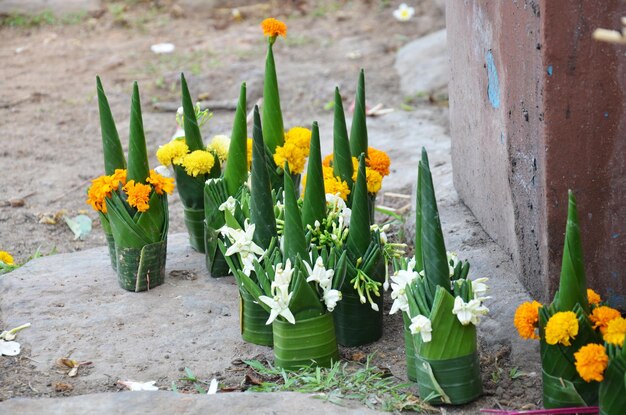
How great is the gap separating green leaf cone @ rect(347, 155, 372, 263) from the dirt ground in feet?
1.22

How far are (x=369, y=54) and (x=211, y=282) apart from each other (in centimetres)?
456

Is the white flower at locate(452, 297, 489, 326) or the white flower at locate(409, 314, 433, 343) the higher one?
the white flower at locate(452, 297, 489, 326)

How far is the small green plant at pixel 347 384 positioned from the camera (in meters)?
2.85

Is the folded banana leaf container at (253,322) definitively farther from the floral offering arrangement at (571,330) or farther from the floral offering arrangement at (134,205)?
the floral offering arrangement at (571,330)

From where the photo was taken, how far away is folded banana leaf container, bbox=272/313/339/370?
3086mm

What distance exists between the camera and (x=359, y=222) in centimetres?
323

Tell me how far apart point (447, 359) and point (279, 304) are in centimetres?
56

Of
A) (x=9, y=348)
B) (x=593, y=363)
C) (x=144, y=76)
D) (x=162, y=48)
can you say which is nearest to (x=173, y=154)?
(x=9, y=348)

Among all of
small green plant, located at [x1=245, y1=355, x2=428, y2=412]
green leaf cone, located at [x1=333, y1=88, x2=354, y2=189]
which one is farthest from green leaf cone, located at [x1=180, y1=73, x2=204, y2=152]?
small green plant, located at [x1=245, y1=355, x2=428, y2=412]

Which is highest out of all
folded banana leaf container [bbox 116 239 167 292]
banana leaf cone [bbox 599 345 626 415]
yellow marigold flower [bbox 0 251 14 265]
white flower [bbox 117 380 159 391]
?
banana leaf cone [bbox 599 345 626 415]

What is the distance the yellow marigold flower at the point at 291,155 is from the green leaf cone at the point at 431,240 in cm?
115

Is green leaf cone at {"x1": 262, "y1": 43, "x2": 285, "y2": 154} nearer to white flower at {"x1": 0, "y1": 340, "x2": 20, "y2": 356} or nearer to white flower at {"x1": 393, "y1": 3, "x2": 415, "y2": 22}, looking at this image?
white flower at {"x1": 0, "y1": 340, "x2": 20, "y2": 356}

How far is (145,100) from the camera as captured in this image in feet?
23.7

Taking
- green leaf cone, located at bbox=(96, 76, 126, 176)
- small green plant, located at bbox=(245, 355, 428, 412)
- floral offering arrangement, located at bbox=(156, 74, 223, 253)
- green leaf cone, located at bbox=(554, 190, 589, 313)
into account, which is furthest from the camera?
floral offering arrangement, located at bbox=(156, 74, 223, 253)
